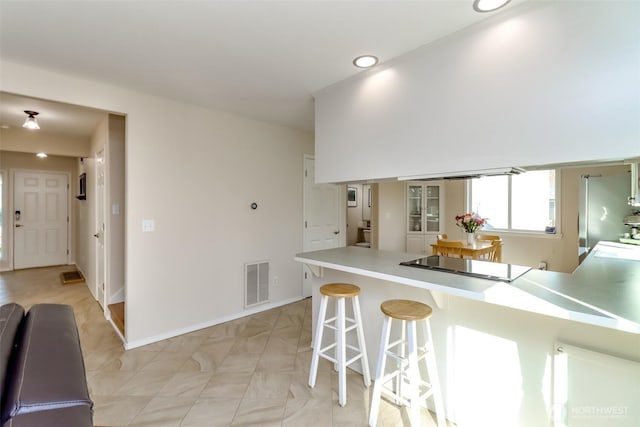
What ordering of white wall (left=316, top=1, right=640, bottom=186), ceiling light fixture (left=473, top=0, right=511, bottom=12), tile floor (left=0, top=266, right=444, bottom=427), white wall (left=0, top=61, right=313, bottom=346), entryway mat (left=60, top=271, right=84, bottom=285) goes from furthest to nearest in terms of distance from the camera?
entryway mat (left=60, top=271, right=84, bottom=285) → white wall (left=0, top=61, right=313, bottom=346) → tile floor (left=0, top=266, right=444, bottom=427) → ceiling light fixture (left=473, top=0, right=511, bottom=12) → white wall (left=316, top=1, right=640, bottom=186)

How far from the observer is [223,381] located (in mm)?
2174

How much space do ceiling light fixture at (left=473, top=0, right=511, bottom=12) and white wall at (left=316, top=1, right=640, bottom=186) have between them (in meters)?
0.09

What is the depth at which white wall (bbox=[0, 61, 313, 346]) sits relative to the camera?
267cm

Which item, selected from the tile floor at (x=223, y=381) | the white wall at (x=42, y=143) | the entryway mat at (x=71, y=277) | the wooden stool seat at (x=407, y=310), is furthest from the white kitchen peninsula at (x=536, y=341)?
the entryway mat at (x=71, y=277)

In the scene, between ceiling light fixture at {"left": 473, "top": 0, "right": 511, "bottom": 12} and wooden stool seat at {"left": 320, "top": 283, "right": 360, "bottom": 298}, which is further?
wooden stool seat at {"left": 320, "top": 283, "right": 360, "bottom": 298}

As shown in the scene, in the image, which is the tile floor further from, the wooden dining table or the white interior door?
the wooden dining table

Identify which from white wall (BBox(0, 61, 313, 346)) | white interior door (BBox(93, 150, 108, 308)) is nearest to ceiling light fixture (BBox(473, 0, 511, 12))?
white wall (BBox(0, 61, 313, 346))

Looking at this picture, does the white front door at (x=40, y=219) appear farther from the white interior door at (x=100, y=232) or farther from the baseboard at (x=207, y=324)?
the baseboard at (x=207, y=324)

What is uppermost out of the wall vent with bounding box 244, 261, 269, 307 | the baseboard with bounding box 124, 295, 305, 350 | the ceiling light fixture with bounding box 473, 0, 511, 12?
the ceiling light fixture with bounding box 473, 0, 511, 12

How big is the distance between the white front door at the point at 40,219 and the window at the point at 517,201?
328 inches

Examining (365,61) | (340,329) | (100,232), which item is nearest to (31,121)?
(100,232)

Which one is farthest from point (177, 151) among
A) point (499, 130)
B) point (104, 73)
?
point (499, 130)

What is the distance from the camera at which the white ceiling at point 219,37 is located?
1521 millimetres

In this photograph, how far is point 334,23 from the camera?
1.64m
